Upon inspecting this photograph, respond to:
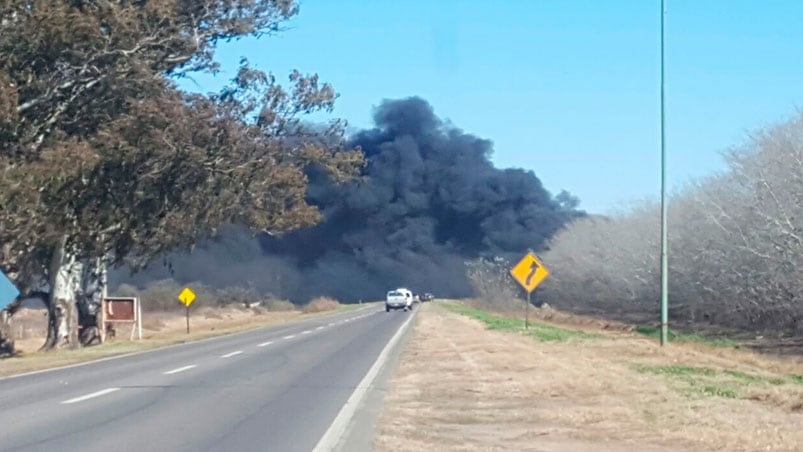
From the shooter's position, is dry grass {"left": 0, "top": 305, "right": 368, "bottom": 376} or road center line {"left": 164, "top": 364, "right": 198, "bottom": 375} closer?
road center line {"left": 164, "top": 364, "right": 198, "bottom": 375}

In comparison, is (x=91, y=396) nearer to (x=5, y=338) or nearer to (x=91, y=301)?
(x=5, y=338)

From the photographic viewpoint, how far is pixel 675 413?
46.8 ft

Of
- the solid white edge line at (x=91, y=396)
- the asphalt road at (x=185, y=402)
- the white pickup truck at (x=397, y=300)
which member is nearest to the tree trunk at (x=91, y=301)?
the asphalt road at (x=185, y=402)

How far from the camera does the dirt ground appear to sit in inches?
487

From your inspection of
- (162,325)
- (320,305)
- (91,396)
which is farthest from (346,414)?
(320,305)

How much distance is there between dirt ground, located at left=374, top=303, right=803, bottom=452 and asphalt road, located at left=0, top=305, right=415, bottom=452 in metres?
1.23

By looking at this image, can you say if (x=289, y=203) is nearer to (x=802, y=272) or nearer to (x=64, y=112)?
(x=64, y=112)

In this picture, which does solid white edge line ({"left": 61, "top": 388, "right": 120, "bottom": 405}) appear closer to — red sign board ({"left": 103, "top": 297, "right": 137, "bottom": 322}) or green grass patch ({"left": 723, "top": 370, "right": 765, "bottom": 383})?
green grass patch ({"left": 723, "top": 370, "right": 765, "bottom": 383})

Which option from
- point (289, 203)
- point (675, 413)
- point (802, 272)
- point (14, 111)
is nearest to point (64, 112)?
point (14, 111)

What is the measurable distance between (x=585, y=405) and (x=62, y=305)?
3071 cm

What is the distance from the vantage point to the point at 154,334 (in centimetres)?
5634

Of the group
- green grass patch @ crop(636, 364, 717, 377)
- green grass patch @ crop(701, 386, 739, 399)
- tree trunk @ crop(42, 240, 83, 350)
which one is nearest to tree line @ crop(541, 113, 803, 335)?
green grass patch @ crop(636, 364, 717, 377)

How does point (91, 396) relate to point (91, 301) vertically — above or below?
below

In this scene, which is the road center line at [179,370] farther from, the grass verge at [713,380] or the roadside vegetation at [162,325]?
the grass verge at [713,380]
